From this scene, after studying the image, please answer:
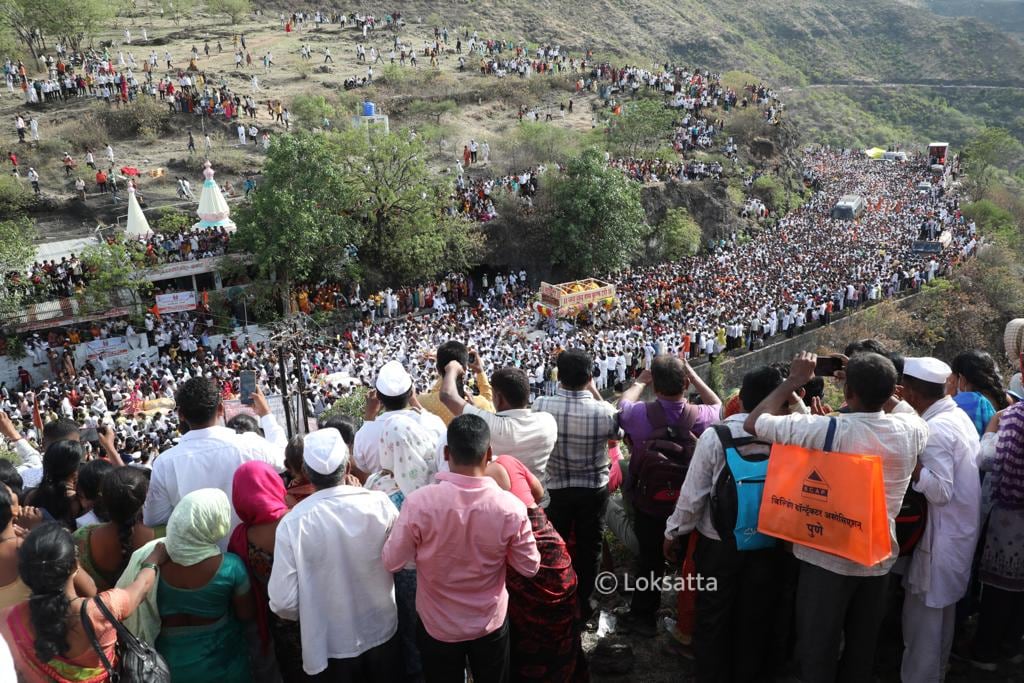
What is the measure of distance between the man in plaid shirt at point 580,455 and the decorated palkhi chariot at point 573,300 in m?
18.0

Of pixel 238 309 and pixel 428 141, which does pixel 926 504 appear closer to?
pixel 238 309

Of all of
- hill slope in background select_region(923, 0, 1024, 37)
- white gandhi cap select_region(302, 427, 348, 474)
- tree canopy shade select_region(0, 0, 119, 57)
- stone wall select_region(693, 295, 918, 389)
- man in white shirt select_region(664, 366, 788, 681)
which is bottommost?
stone wall select_region(693, 295, 918, 389)

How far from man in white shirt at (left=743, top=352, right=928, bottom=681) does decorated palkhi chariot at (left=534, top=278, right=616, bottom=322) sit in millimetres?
18739

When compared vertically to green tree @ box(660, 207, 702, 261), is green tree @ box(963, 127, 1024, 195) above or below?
above

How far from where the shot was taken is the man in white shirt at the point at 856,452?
3.12m

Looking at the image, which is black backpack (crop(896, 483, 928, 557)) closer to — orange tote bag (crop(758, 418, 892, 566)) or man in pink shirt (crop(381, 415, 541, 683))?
orange tote bag (crop(758, 418, 892, 566))

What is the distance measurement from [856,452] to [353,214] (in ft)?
72.0

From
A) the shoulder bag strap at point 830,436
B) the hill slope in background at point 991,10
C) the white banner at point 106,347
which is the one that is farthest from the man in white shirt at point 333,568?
the hill slope in background at point 991,10

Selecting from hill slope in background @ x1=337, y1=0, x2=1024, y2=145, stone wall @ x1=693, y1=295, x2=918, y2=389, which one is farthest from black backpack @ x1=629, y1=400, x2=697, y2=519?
hill slope in background @ x1=337, y1=0, x2=1024, y2=145

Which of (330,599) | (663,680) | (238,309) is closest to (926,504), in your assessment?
(663,680)

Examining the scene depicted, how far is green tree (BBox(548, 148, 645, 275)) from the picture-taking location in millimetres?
26250

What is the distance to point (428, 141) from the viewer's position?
3216 centimetres

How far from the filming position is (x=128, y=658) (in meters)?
2.75

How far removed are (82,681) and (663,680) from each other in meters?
2.57
